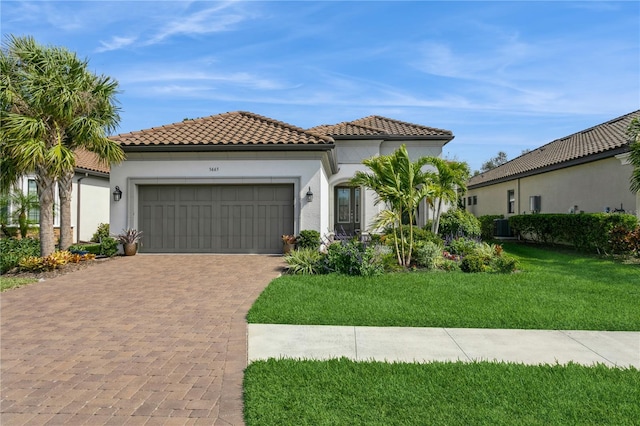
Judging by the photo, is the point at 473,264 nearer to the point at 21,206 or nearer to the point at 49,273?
the point at 49,273

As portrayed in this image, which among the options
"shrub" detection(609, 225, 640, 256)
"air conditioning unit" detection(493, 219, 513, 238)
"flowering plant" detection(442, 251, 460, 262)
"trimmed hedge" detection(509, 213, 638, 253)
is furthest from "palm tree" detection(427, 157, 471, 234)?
"air conditioning unit" detection(493, 219, 513, 238)

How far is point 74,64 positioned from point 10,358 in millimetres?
10349

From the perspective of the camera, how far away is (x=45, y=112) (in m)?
11.8

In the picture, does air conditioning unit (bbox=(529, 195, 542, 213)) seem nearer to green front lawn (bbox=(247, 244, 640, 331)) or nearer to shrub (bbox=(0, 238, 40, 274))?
green front lawn (bbox=(247, 244, 640, 331))

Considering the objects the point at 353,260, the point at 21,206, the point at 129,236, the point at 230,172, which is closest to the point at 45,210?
the point at 129,236

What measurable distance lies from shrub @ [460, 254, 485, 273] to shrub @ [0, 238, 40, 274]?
12.5m

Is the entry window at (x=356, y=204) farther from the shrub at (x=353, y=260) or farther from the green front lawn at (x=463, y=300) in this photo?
the green front lawn at (x=463, y=300)

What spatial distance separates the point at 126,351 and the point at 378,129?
17.8 meters

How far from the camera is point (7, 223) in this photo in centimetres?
1731

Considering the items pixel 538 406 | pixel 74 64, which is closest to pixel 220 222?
pixel 74 64

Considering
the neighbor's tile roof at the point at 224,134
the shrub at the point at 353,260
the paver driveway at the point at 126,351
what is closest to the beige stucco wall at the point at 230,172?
the neighbor's tile roof at the point at 224,134

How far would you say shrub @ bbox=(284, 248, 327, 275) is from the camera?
34.3ft

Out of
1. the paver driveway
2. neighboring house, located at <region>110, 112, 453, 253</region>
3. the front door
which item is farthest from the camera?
the front door

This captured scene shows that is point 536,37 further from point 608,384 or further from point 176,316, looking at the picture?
point 176,316
